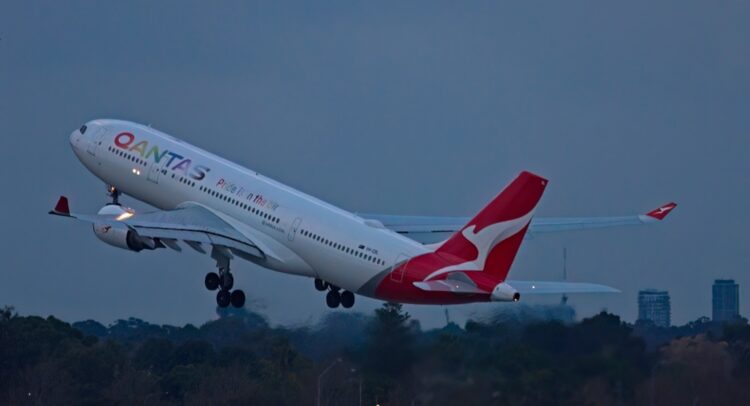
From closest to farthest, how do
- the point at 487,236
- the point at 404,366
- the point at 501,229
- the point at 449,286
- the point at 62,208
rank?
the point at 404,366 < the point at 501,229 < the point at 487,236 < the point at 449,286 < the point at 62,208

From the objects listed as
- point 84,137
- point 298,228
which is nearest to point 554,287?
point 298,228

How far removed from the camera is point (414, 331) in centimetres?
8412

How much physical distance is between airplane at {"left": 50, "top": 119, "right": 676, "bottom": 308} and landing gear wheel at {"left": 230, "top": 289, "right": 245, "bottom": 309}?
42 mm

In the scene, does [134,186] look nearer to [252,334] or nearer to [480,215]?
[252,334]

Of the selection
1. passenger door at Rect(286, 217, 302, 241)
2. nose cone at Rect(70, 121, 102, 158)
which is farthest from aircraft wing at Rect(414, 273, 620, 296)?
nose cone at Rect(70, 121, 102, 158)

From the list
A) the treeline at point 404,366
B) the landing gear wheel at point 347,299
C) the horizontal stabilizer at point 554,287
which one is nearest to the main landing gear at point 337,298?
the landing gear wheel at point 347,299

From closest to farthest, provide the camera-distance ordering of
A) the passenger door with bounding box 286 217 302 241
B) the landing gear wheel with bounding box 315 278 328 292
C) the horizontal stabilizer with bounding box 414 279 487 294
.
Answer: the horizontal stabilizer with bounding box 414 279 487 294, the passenger door with bounding box 286 217 302 241, the landing gear wheel with bounding box 315 278 328 292

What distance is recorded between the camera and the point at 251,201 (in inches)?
3723

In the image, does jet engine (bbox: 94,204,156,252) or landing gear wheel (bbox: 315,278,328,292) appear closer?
jet engine (bbox: 94,204,156,252)

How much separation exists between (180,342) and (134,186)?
Result: 1065 centimetres

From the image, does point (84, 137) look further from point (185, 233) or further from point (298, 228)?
point (298, 228)

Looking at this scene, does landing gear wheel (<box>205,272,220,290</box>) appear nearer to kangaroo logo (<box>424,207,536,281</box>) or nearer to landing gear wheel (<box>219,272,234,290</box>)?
landing gear wheel (<box>219,272,234,290</box>)

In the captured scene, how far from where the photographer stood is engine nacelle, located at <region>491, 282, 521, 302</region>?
83000 millimetres

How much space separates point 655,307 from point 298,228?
2167 cm
